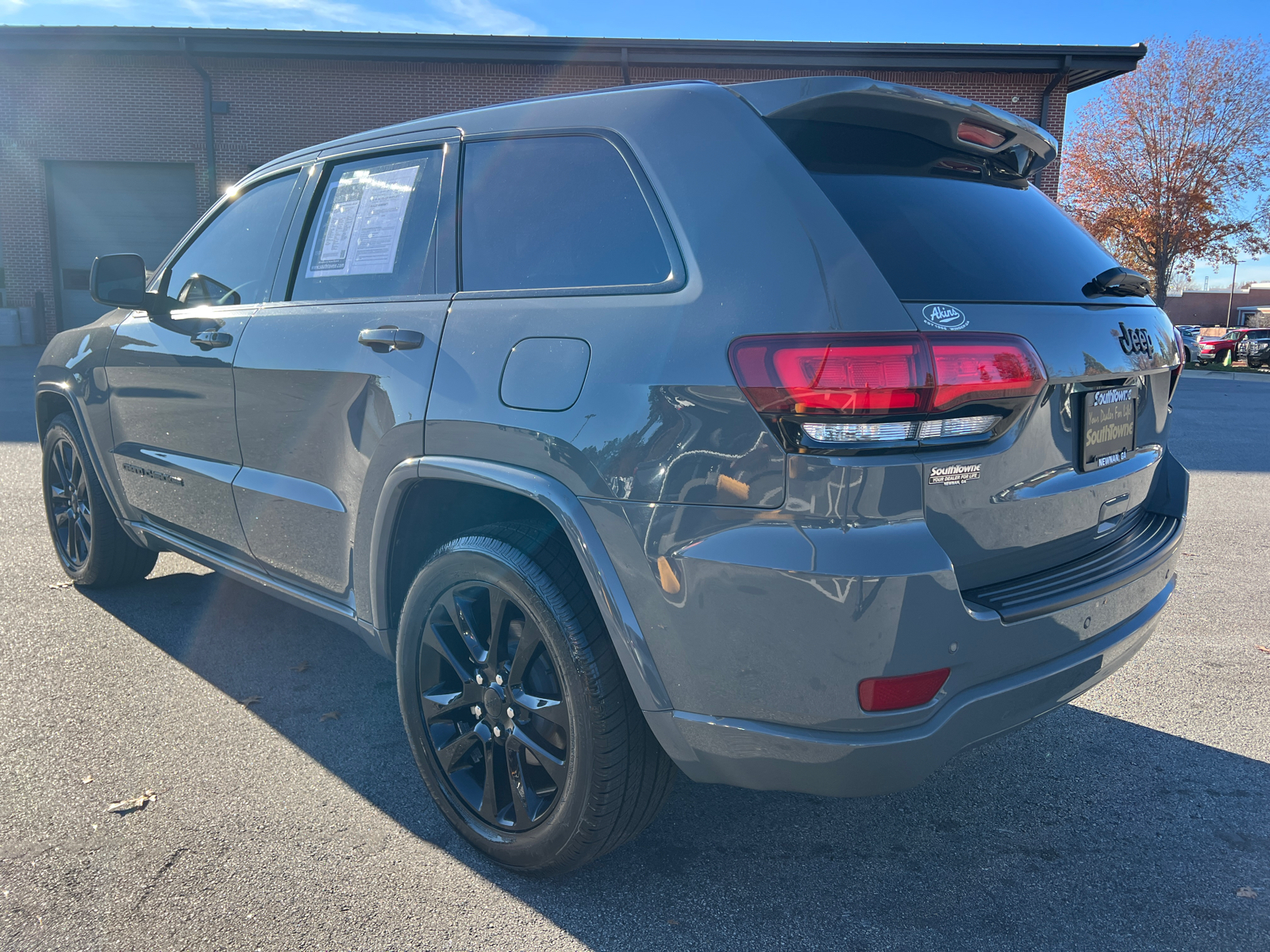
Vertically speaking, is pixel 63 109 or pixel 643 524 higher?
pixel 63 109

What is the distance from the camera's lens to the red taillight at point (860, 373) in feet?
5.79

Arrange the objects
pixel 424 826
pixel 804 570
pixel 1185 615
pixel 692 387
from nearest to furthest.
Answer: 1. pixel 804 570
2. pixel 692 387
3. pixel 424 826
4. pixel 1185 615

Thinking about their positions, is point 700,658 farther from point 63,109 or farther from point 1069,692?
point 63,109

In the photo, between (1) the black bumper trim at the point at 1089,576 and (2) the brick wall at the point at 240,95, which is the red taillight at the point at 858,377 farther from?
(2) the brick wall at the point at 240,95

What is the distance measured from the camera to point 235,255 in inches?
138

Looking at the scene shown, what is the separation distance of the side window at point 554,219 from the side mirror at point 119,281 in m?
1.78

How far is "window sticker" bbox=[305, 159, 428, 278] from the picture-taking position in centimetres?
279

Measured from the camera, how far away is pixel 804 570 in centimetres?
175

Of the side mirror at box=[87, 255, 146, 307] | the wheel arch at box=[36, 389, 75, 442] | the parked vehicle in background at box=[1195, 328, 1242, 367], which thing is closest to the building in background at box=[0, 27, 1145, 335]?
the parked vehicle in background at box=[1195, 328, 1242, 367]

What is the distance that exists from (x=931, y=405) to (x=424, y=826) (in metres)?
1.78

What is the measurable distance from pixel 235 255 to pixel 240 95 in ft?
67.8

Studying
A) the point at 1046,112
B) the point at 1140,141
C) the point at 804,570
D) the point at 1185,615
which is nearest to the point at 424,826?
the point at 804,570

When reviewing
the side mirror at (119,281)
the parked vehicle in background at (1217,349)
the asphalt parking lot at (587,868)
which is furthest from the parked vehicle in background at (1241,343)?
the side mirror at (119,281)

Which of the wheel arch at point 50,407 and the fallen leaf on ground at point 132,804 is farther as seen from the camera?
the wheel arch at point 50,407
